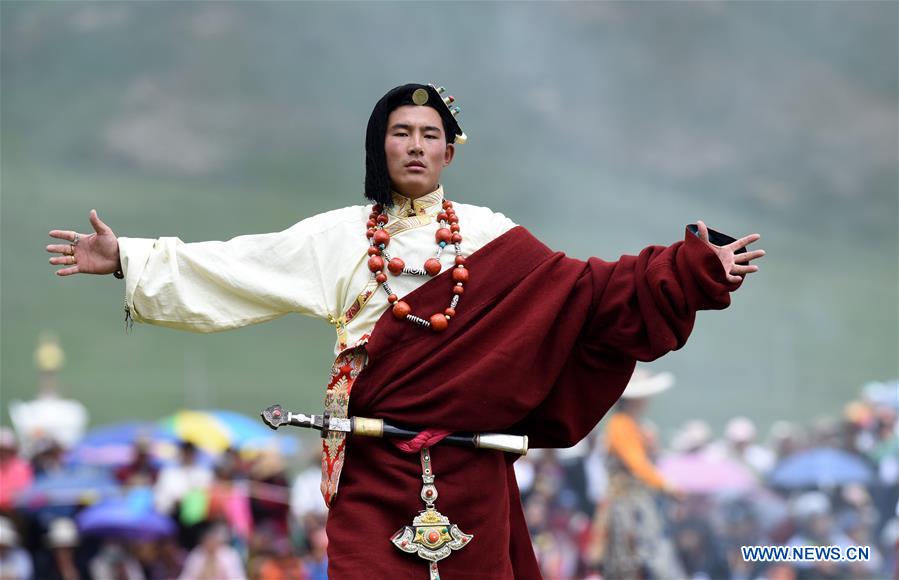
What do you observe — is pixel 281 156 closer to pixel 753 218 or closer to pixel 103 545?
pixel 753 218

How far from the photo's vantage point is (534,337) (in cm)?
378

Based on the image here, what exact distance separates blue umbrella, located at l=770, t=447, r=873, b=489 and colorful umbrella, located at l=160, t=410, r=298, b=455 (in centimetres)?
421

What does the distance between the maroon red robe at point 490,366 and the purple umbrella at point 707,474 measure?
264 inches

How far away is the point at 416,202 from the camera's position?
4.04 meters

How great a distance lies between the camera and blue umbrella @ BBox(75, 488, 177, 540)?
27.0 ft

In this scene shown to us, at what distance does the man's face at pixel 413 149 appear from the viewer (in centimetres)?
398

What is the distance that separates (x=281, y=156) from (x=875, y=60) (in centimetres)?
712

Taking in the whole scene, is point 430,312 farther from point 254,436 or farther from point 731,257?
point 254,436

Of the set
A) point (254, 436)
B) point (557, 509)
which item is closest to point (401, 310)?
point (557, 509)

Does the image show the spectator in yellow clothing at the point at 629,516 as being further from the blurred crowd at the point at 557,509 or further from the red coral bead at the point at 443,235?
the red coral bead at the point at 443,235

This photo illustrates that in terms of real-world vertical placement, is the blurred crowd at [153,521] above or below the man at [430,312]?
below

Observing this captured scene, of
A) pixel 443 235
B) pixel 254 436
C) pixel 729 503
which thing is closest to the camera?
pixel 443 235

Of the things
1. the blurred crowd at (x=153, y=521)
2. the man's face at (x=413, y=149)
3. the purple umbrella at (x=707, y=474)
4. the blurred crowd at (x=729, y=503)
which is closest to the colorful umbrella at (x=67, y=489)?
the blurred crowd at (x=153, y=521)

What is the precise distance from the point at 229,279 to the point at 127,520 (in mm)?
4904
